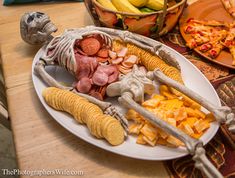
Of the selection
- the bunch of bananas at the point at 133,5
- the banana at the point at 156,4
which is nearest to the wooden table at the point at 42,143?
the bunch of bananas at the point at 133,5

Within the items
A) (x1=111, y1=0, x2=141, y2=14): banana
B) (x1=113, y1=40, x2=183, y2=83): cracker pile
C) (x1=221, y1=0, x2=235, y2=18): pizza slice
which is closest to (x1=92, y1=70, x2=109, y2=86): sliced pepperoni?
(x1=113, y1=40, x2=183, y2=83): cracker pile

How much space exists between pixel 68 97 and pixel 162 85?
0.20 meters

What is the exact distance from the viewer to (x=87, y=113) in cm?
57

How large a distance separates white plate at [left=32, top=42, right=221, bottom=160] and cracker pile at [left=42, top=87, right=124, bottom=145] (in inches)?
0.5

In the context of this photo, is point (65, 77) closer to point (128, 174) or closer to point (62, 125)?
point (62, 125)

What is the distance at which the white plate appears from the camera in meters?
0.53

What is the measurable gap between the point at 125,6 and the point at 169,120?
39 cm

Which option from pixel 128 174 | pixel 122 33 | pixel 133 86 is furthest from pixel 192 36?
pixel 128 174

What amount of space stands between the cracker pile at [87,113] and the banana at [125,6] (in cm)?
32

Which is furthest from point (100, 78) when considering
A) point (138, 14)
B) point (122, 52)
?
point (138, 14)

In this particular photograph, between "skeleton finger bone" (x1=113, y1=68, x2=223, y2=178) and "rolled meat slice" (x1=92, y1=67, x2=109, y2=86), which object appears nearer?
"skeleton finger bone" (x1=113, y1=68, x2=223, y2=178)

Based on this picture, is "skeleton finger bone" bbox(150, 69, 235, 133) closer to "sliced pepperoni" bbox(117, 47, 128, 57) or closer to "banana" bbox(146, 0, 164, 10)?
"sliced pepperoni" bbox(117, 47, 128, 57)

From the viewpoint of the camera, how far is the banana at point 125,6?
2.63ft

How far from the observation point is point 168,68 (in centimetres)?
66
